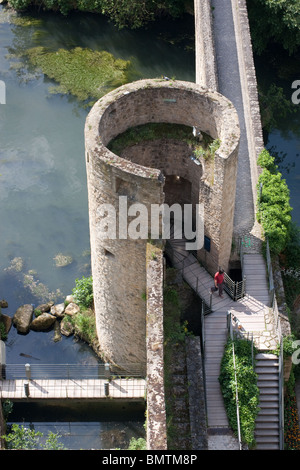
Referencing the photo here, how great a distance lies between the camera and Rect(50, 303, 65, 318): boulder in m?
26.8

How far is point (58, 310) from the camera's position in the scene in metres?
26.8

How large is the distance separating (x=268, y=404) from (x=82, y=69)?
21.3 metres

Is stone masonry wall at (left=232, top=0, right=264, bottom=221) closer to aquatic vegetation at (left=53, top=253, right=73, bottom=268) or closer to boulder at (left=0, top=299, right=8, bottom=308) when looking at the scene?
aquatic vegetation at (left=53, top=253, right=73, bottom=268)

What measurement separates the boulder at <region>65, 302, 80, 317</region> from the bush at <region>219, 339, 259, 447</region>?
647 centimetres

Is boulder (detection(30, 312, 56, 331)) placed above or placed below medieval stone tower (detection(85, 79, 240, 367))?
below

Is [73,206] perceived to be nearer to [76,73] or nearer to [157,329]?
[76,73]

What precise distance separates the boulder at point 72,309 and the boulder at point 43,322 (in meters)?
0.56

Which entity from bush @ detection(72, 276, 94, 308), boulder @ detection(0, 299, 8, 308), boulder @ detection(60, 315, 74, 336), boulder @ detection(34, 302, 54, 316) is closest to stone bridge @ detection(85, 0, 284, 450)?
bush @ detection(72, 276, 94, 308)

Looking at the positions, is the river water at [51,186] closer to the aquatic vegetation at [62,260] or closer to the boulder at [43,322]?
the aquatic vegetation at [62,260]

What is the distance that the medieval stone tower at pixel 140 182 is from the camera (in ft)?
65.6

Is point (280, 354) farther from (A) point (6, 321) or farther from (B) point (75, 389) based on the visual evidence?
(A) point (6, 321)

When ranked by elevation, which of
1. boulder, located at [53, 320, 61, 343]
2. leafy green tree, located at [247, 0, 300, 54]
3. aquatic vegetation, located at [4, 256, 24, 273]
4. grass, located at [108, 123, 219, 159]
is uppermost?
leafy green tree, located at [247, 0, 300, 54]

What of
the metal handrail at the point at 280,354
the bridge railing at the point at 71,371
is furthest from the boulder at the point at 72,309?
the metal handrail at the point at 280,354

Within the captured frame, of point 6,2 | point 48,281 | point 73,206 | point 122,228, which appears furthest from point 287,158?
point 6,2
